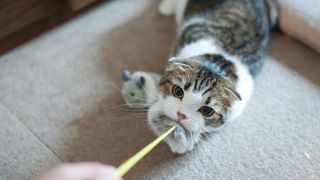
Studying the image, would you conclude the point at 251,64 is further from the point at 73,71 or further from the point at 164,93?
the point at 73,71

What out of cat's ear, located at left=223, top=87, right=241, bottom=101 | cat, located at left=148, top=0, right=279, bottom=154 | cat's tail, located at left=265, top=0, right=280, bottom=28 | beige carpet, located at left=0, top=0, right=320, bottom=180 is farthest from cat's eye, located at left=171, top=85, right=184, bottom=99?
cat's tail, located at left=265, top=0, right=280, bottom=28

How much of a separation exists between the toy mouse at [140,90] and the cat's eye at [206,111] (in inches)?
8.2

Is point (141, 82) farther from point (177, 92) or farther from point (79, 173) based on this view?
point (79, 173)

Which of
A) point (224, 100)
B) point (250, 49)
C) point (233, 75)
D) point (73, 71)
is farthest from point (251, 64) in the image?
point (73, 71)

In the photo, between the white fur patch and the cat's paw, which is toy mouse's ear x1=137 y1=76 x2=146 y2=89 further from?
the cat's paw

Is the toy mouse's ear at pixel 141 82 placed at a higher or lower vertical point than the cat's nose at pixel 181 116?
higher

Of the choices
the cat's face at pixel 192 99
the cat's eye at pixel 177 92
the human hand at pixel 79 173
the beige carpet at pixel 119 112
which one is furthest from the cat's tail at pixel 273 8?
the human hand at pixel 79 173

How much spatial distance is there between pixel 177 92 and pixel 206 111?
103 millimetres

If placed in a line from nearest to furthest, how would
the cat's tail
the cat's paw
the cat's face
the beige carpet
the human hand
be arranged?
the human hand < the cat's face < the beige carpet < the cat's tail < the cat's paw

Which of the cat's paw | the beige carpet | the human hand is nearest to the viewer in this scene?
the human hand

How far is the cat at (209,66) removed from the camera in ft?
3.46

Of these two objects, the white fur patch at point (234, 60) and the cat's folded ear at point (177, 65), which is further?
the white fur patch at point (234, 60)

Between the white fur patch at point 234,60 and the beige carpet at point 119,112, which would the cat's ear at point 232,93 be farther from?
the beige carpet at point 119,112

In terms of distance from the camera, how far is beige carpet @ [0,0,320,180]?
1190 millimetres
